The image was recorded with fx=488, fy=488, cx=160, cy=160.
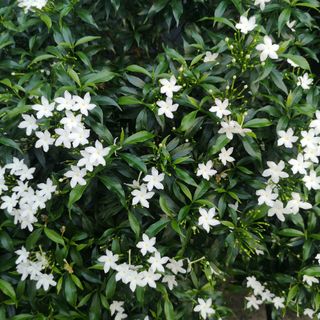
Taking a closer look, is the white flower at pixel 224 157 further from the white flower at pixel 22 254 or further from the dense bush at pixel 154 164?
the white flower at pixel 22 254

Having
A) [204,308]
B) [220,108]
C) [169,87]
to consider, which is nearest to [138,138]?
[169,87]

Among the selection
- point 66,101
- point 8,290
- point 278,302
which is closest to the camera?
point 66,101

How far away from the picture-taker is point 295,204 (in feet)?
6.58

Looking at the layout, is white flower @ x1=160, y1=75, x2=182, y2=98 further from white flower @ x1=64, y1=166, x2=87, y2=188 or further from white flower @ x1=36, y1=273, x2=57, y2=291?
white flower @ x1=36, y1=273, x2=57, y2=291

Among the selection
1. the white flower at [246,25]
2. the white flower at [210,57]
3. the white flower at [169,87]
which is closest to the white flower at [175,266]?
the white flower at [169,87]

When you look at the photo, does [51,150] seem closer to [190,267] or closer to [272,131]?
[190,267]

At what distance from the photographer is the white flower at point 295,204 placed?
6.57 feet

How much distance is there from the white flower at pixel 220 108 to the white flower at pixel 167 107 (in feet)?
0.49

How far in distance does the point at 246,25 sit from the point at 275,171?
63 centimetres

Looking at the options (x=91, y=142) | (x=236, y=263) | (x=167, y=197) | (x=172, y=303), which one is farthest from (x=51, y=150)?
(x=236, y=263)

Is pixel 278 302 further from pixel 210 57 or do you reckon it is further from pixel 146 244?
pixel 210 57

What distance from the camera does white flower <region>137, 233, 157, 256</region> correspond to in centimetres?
197

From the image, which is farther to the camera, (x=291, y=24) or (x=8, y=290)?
(x=291, y=24)

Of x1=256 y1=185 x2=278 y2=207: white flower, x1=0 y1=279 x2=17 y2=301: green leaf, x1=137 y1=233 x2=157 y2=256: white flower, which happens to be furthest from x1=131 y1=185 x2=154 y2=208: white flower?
x1=0 y1=279 x2=17 y2=301: green leaf
